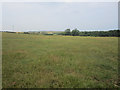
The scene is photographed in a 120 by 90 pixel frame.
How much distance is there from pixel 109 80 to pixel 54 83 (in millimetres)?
2868

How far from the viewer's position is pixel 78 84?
3234 mm

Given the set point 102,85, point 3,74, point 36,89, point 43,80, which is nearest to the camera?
point 36,89

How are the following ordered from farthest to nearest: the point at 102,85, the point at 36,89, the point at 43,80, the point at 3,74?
the point at 3,74 → the point at 43,80 → the point at 102,85 → the point at 36,89

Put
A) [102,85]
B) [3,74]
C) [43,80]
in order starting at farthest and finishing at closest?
[3,74], [43,80], [102,85]

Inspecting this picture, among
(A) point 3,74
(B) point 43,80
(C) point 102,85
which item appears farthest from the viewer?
(A) point 3,74

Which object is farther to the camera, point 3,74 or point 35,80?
point 3,74

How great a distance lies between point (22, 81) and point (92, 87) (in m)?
3.28

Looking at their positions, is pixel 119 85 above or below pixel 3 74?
below

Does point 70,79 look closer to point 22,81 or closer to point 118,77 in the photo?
point 22,81

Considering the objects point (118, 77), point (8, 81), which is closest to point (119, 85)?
point (118, 77)

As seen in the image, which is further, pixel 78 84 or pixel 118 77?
pixel 118 77

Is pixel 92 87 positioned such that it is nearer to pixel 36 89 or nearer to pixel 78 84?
pixel 78 84

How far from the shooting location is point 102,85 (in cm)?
321

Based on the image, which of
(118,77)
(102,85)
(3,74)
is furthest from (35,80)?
(118,77)
